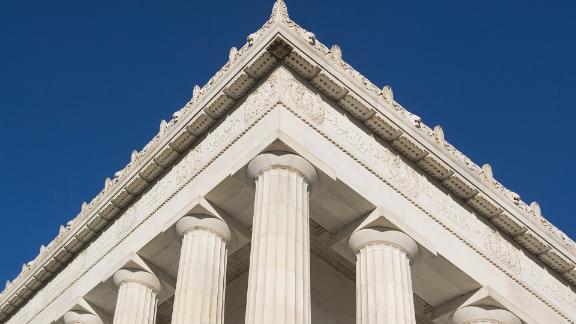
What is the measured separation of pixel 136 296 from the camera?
38875 mm

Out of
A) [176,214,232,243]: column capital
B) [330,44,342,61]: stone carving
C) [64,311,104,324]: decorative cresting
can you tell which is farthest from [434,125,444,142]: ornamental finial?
[64,311,104,324]: decorative cresting

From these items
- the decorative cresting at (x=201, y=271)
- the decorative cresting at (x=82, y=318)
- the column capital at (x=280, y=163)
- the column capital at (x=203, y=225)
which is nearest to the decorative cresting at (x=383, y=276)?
the column capital at (x=280, y=163)

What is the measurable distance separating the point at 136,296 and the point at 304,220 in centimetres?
1004

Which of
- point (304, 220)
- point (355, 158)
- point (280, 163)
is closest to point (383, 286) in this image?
point (304, 220)

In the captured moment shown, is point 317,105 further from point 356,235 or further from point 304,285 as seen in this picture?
point 304,285

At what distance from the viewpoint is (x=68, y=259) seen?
46281 millimetres

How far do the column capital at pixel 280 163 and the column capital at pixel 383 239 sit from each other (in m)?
3.65

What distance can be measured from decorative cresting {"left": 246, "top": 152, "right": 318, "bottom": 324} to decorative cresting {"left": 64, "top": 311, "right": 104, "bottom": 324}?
13132 mm

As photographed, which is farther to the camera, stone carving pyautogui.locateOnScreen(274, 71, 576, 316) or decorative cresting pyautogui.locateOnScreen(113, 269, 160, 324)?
decorative cresting pyautogui.locateOnScreen(113, 269, 160, 324)

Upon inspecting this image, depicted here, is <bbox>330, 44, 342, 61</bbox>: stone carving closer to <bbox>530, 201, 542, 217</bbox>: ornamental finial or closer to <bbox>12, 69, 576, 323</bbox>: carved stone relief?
<bbox>12, 69, 576, 323</bbox>: carved stone relief

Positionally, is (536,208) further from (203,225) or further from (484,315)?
(203,225)

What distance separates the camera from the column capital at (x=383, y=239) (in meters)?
36.1

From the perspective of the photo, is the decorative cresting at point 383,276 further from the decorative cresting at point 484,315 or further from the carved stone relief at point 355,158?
the decorative cresting at point 484,315

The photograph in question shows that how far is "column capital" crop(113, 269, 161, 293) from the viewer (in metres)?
39.4
